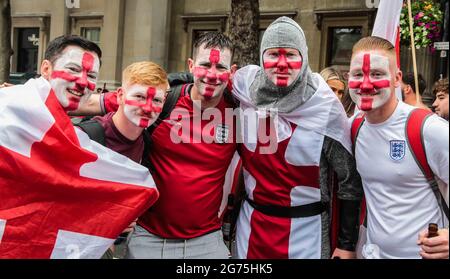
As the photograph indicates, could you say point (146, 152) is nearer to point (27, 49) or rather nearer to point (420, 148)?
point (420, 148)

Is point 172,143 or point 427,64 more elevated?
point 427,64

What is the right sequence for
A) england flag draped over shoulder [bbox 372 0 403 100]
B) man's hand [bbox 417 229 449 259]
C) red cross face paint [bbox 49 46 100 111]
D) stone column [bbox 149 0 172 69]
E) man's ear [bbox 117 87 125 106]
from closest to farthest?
man's hand [bbox 417 229 449 259]
red cross face paint [bbox 49 46 100 111]
man's ear [bbox 117 87 125 106]
england flag draped over shoulder [bbox 372 0 403 100]
stone column [bbox 149 0 172 69]

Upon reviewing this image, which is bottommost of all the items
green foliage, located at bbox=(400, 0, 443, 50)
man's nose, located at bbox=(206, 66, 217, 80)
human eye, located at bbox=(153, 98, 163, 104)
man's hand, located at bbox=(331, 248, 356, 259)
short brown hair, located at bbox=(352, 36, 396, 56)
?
man's hand, located at bbox=(331, 248, 356, 259)

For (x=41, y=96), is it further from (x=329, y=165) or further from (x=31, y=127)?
(x=329, y=165)

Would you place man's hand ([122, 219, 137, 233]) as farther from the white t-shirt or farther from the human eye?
the white t-shirt

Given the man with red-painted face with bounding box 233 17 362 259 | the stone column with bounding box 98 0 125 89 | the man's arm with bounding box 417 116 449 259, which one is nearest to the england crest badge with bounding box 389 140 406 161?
the man's arm with bounding box 417 116 449 259

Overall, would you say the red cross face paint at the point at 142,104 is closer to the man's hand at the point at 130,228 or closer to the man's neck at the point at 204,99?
the man's neck at the point at 204,99

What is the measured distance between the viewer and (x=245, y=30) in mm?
8180

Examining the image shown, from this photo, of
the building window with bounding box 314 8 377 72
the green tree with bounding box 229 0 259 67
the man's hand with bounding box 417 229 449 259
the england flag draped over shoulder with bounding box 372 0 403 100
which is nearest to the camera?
the man's hand with bounding box 417 229 449 259

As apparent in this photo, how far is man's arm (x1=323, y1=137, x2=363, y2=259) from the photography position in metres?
3.13

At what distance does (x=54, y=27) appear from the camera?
65.5 feet

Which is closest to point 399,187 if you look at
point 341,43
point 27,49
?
point 341,43

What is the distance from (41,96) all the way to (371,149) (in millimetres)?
1793

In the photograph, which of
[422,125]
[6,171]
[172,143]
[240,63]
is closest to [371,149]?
[422,125]
